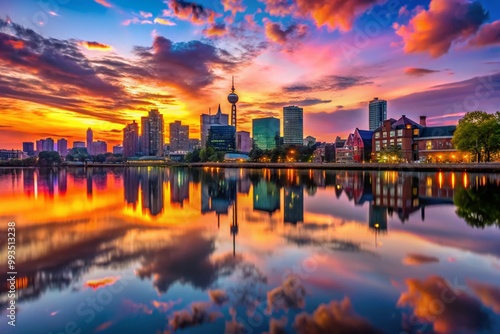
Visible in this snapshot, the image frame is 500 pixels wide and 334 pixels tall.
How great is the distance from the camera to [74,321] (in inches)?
245

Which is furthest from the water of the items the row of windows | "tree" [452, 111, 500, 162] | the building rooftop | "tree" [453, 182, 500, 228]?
the row of windows

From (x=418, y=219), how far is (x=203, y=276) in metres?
12.9

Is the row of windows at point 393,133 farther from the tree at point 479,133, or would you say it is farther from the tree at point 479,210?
the tree at point 479,210

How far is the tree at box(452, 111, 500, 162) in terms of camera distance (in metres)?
57.3

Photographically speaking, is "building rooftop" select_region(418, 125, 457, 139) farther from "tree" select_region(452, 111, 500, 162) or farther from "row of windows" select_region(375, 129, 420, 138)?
"tree" select_region(452, 111, 500, 162)

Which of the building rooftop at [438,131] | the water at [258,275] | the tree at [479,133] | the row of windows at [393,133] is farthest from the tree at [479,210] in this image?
the row of windows at [393,133]

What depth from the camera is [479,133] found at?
5781 centimetres

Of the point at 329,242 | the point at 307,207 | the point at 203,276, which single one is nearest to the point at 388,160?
the point at 307,207

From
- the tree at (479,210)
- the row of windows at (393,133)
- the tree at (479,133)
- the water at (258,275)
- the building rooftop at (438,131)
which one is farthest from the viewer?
the row of windows at (393,133)

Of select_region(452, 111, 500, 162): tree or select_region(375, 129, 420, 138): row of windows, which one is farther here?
select_region(375, 129, 420, 138): row of windows

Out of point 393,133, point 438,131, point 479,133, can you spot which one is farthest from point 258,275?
point 393,133

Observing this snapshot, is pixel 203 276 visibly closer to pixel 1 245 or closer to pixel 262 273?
pixel 262 273

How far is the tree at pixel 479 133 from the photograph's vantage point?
57281 millimetres

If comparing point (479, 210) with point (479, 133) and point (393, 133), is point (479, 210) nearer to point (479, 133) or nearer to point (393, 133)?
point (479, 133)
